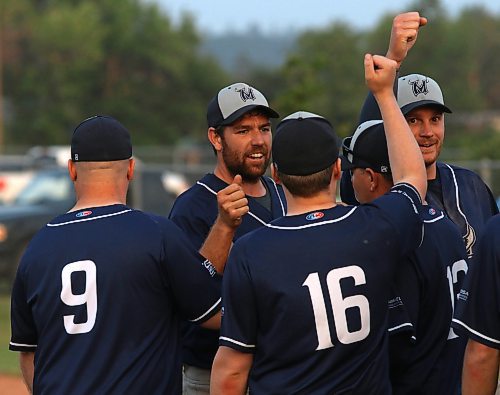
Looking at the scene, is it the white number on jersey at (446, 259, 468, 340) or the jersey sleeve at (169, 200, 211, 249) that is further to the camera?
the jersey sleeve at (169, 200, 211, 249)

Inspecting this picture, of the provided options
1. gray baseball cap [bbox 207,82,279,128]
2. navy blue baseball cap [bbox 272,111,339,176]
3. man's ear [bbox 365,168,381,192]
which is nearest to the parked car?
gray baseball cap [bbox 207,82,279,128]

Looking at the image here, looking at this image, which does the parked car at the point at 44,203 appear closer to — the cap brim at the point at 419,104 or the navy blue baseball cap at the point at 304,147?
the cap brim at the point at 419,104

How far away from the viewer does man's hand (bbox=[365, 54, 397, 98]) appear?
4309mm

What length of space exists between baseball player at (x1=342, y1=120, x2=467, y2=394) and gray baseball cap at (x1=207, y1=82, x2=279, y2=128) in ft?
2.86

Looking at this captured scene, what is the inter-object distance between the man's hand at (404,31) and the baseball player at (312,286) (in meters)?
0.66

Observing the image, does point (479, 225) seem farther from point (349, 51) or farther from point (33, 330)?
point (349, 51)

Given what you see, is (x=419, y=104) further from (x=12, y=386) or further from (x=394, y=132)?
(x=12, y=386)

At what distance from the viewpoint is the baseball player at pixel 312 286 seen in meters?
3.97

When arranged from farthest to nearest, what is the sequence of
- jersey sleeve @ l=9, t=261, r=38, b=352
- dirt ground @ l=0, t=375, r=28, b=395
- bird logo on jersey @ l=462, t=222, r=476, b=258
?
1. dirt ground @ l=0, t=375, r=28, b=395
2. bird logo on jersey @ l=462, t=222, r=476, b=258
3. jersey sleeve @ l=9, t=261, r=38, b=352

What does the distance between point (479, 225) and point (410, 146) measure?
93 cm

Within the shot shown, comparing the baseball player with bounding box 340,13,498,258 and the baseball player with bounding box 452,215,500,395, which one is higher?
the baseball player with bounding box 340,13,498,258

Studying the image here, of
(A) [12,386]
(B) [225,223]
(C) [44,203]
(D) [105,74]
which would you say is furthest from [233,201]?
(D) [105,74]

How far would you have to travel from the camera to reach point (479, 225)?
501cm

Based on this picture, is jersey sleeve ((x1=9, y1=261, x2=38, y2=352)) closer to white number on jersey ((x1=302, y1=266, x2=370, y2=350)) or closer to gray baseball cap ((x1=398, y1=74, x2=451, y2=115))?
white number on jersey ((x1=302, y1=266, x2=370, y2=350))
